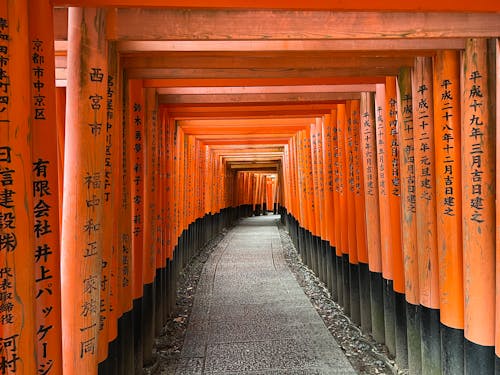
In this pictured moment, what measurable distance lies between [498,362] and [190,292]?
5.72 metres

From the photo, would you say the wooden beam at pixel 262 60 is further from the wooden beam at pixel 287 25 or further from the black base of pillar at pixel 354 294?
the black base of pillar at pixel 354 294

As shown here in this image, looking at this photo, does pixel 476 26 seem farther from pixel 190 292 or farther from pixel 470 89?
pixel 190 292

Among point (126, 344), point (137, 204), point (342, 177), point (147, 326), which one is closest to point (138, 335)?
point (147, 326)

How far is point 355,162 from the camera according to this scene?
5.58m

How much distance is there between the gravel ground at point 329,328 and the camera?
4508 mm

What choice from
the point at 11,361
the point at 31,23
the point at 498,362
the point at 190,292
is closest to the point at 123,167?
the point at 31,23

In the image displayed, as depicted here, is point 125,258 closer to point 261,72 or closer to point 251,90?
point 261,72

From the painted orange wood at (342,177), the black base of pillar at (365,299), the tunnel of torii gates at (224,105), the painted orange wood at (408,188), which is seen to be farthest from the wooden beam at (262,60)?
the black base of pillar at (365,299)

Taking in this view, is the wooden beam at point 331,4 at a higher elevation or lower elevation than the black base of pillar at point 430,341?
higher

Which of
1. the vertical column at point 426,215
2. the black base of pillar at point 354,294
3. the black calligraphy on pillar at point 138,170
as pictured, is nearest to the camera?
the vertical column at point 426,215

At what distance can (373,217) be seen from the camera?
16.2 feet

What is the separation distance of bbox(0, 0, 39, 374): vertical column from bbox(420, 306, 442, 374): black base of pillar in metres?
3.09

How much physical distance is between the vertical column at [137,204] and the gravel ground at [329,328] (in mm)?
553

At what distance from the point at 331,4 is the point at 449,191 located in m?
1.73
